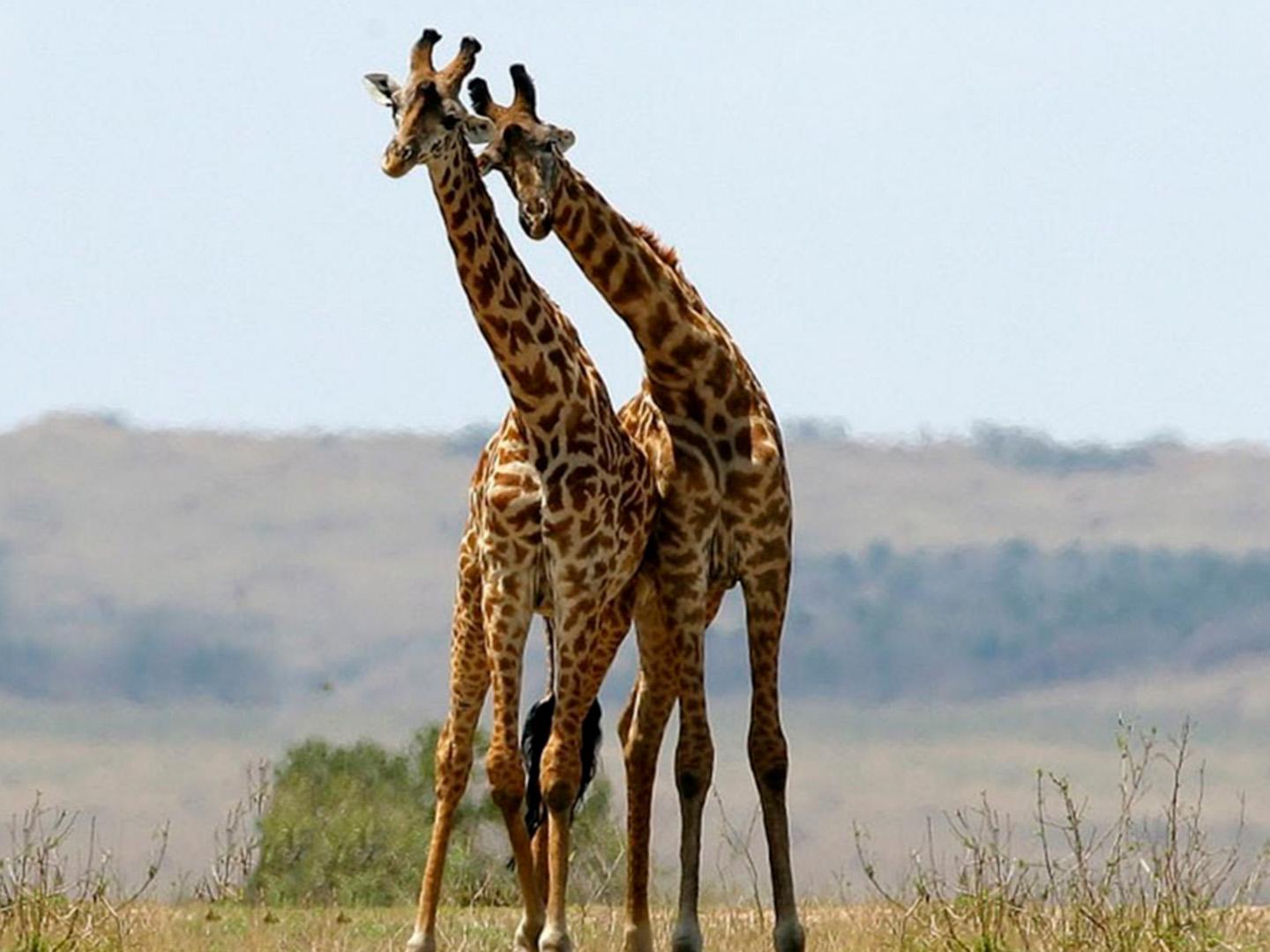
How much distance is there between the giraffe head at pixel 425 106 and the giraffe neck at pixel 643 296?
0.97 metres

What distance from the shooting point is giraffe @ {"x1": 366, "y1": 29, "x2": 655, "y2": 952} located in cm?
1192

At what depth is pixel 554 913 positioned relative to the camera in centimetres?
1190

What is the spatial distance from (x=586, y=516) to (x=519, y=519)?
1.03 ft

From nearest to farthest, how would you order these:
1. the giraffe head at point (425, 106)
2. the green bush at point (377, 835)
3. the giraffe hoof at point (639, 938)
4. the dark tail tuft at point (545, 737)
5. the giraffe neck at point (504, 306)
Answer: the giraffe head at point (425, 106) < the giraffe neck at point (504, 306) < the giraffe hoof at point (639, 938) < the dark tail tuft at point (545, 737) < the green bush at point (377, 835)

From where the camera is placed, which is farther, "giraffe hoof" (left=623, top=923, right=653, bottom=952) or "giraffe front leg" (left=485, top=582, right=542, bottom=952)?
"giraffe hoof" (left=623, top=923, right=653, bottom=952)

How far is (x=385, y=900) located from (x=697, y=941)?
26.9 feet

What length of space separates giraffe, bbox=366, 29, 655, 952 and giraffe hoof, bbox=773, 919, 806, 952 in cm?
121

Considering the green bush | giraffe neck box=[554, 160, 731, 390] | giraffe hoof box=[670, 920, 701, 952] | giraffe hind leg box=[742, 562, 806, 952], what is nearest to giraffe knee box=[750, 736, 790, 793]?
giraffe hind leg box=[742, 562, 806, 952]

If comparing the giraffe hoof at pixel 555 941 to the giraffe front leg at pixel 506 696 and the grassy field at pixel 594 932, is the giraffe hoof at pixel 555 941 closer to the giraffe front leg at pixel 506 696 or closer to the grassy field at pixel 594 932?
the giraffe front leg at pixel 506 696

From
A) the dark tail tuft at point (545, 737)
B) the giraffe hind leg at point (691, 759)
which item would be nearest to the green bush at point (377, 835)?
the dark tail tuft at point (545, 737)

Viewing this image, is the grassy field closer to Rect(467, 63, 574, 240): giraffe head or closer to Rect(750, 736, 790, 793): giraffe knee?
Rect(750, 736, 790, 793): giraffe knee

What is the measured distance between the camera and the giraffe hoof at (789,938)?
12.7 metres

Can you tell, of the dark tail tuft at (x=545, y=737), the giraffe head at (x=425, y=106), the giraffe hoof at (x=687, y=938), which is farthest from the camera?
the dark tail tuft at (x=545, y=737)

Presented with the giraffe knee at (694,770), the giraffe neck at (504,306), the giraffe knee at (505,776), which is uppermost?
the giraffe neck at (504,306)
